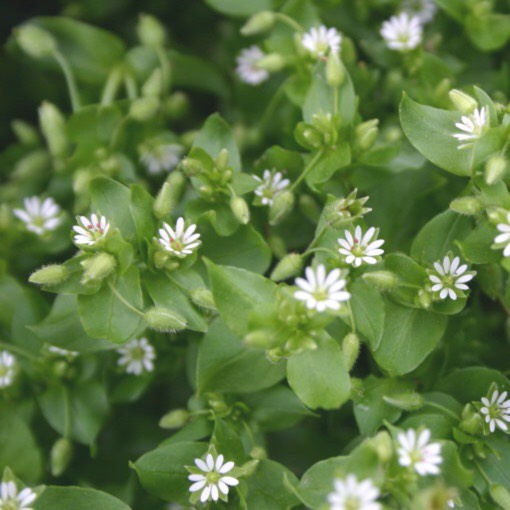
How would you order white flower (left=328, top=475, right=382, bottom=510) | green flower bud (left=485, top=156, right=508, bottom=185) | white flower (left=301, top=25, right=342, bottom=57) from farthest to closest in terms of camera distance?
white flower (left=301, top=25, right=342, bottom=57), green flower bud (left=485, top=156, right=508, bottom=185), white flower (left=328, top=475, right=382, bottom=510)

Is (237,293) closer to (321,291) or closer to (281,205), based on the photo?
(321,291)

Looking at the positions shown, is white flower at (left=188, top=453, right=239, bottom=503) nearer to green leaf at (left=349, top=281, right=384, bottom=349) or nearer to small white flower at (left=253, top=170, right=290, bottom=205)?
green leaf at (left=349, top=281, right=384, bottom=349)

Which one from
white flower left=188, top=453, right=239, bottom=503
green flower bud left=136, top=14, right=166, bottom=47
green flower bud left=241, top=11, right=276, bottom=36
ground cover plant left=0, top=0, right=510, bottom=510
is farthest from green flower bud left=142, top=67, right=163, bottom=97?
white flower left=188, top=453, right=239, bottom=503

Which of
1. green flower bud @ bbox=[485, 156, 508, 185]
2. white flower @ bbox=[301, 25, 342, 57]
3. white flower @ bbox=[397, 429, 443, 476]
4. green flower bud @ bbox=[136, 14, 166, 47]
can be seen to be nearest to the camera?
white flower @ bbox=[397, 429, 443, 476]

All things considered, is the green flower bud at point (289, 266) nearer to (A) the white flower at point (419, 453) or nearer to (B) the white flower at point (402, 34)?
(A) the white flower at point (419, 453)

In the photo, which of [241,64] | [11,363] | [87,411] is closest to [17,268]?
[11,363]
